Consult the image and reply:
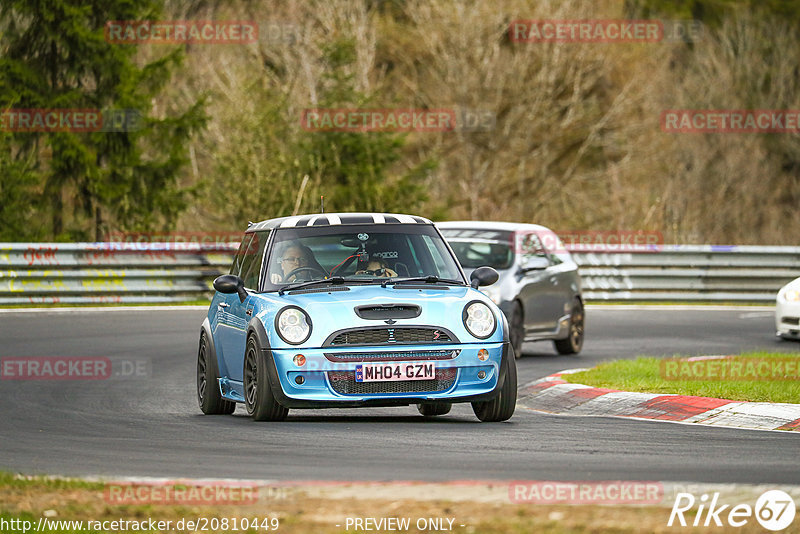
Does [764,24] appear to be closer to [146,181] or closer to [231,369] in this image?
[146,181]

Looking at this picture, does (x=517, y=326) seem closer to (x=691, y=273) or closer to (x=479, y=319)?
(x=479, y=319)

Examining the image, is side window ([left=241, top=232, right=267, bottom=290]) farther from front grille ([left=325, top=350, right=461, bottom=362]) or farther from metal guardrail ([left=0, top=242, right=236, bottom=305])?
metal guardrail ([left=0, top=242, right=236, bottom=305])

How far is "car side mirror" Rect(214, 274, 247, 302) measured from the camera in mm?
11898

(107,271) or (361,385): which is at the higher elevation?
(361,385)

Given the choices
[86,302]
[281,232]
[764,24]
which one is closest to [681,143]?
[764,24]

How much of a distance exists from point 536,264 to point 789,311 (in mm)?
3863

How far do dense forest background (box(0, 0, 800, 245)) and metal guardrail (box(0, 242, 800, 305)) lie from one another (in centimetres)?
519

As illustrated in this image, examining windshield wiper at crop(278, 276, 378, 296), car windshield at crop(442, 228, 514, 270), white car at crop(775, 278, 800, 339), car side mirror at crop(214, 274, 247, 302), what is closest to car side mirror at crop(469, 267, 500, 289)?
windshield wiper at crop(278, 276, 378, 296)

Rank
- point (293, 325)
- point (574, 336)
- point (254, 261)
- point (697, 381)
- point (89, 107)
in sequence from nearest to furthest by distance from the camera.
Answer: point (293, 325) → point (254, 261) → point (697, 381) → point (574, 336) → point (89, 107)

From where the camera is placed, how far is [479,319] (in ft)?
36.3

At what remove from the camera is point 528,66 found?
44.0 m

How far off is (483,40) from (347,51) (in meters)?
7.56

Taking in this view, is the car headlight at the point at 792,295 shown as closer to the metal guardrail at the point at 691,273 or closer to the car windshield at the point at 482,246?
the car windshield at the point at 482,246

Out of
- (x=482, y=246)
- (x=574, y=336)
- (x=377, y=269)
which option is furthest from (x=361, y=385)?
(x=574, y=336)
